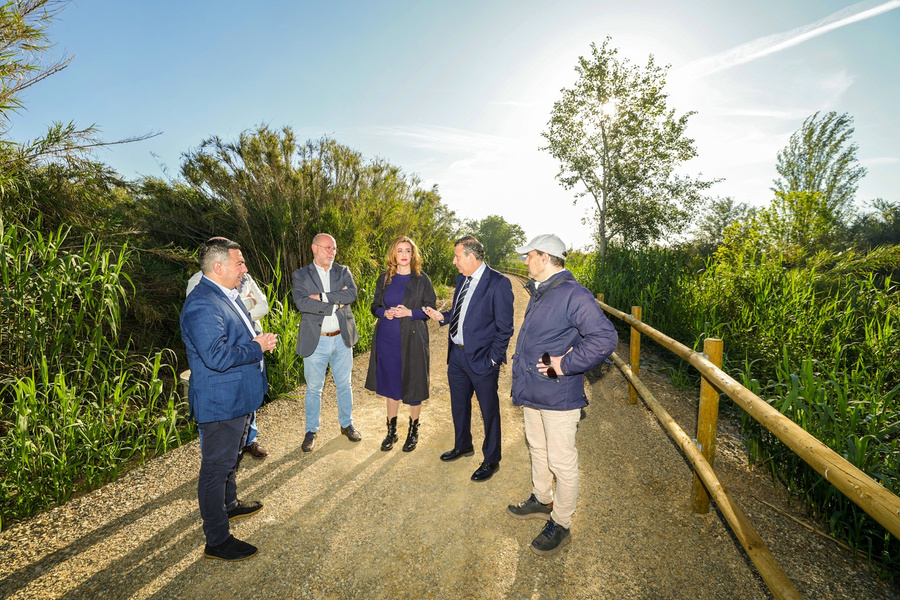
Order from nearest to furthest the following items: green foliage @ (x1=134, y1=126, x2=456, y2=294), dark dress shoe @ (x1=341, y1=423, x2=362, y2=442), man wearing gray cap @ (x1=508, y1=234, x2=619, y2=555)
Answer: man wearing gray cap @ (x1=508, y1=234, x2=619, y2=555) < dark dress shoe @ (x1=341, y1=423, x2=362, y2=442) < green foliage @ (x1=134, y1=126, x2=456, y2=294)

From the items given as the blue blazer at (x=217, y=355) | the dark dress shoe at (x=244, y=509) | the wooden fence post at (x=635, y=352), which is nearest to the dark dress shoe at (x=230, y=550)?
the dark dress shoe at (x=244, y=509)

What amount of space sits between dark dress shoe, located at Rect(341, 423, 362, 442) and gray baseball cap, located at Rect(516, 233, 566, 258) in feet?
8.11

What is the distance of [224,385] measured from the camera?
2209mm

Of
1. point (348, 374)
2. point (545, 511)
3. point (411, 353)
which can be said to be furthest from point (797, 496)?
point (348, 374)

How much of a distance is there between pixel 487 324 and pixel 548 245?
32.9 inches

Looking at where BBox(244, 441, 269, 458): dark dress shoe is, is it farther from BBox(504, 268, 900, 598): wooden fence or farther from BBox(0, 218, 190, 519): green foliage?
BBox(504, 268, 900, 598): wooden fence

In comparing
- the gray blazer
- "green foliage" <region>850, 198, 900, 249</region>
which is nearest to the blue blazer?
the gray blazer

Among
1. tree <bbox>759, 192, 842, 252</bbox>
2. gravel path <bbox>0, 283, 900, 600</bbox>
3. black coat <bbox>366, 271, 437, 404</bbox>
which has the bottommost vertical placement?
gravel path <bbox>0, 283, 900, 600</bbox>

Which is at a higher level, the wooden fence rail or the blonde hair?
the blonde hair

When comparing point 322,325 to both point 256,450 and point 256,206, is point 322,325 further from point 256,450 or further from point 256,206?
point 256,206

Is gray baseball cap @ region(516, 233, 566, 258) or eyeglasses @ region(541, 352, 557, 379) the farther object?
gray baseball cap @ region(516, 233, 566, 258)

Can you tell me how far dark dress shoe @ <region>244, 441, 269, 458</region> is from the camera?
3.49 meters

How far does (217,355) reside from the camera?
6.82ft

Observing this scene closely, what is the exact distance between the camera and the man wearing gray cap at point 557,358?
7.24ft
